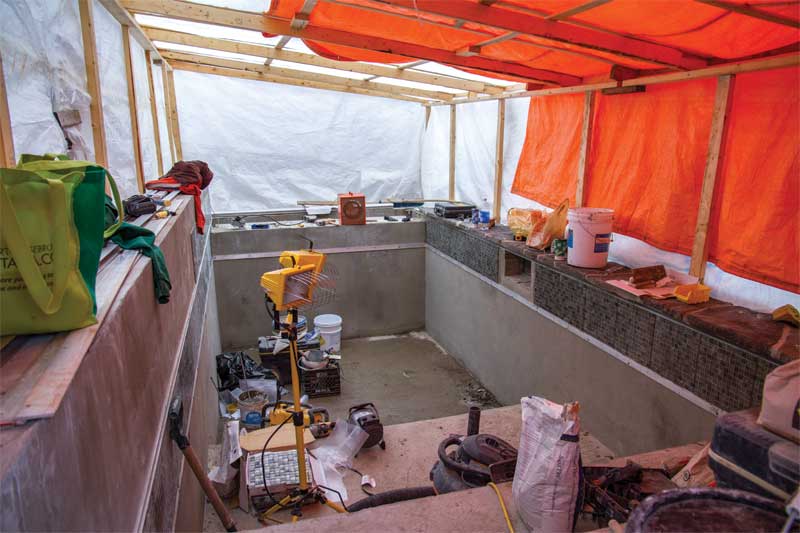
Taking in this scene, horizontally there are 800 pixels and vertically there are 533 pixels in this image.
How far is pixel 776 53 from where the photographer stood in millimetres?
2629

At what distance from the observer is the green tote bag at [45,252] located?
1004 millimetres

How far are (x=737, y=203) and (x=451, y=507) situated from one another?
2.34 meters

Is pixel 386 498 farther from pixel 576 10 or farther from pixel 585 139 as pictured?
pixel 585 139

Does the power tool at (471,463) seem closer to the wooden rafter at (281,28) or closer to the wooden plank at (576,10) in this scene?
the wooden plank at (576,10)

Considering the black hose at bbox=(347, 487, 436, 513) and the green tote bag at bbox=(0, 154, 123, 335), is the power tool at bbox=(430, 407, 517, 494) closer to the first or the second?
the black hose at bbox=(347, 487, 436, 513)

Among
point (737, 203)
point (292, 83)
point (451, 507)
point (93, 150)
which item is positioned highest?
point (292, 83)

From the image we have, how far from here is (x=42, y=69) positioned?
198 cm

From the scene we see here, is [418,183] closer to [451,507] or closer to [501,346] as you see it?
[501,346]

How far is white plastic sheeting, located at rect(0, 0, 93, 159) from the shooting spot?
1.75 metres

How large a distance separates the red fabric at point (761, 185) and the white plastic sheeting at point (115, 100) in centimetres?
353

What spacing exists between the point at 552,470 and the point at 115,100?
313cm

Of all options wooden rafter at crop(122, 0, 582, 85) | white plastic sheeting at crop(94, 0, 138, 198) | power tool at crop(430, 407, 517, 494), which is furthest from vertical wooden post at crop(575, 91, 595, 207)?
white plastic sheeting at crop(94, 0, 138, 198)

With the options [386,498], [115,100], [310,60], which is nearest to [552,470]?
[386,498]

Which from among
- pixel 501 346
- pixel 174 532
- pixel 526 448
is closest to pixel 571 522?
pixel 526 448
